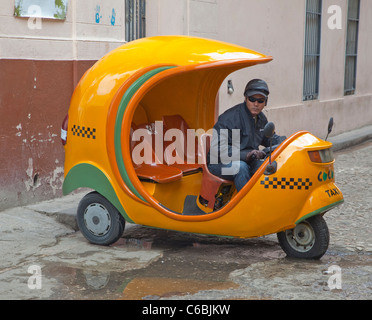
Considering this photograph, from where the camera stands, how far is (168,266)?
5383 mm

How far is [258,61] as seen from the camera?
5500mm

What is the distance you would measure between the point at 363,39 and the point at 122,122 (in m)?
12.2

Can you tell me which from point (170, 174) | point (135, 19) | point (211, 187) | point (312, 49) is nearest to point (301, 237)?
point (211, 187)

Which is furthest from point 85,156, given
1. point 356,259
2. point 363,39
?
point 363,39

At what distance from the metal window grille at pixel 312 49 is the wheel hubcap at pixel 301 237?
26.1 ft

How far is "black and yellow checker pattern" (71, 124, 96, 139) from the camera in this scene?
5.76 meters

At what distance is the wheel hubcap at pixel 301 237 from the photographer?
548 centimetres

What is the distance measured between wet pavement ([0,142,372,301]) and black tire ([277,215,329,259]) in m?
0.08

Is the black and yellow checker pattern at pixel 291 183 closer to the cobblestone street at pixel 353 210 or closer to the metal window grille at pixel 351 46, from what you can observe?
the cobblestone street at pixel 353 210

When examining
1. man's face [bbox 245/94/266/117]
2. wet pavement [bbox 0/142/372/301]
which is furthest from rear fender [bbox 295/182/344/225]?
man's face [bbox 245/94/266/117]

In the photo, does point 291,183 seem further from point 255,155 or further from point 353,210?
point 353,210

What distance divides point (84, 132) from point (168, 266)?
1.38 meters

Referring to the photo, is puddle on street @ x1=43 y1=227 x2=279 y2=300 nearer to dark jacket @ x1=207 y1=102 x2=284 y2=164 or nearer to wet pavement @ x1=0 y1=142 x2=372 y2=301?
wet pavement @ x1=0 y1=142 x2=372 y2=301
